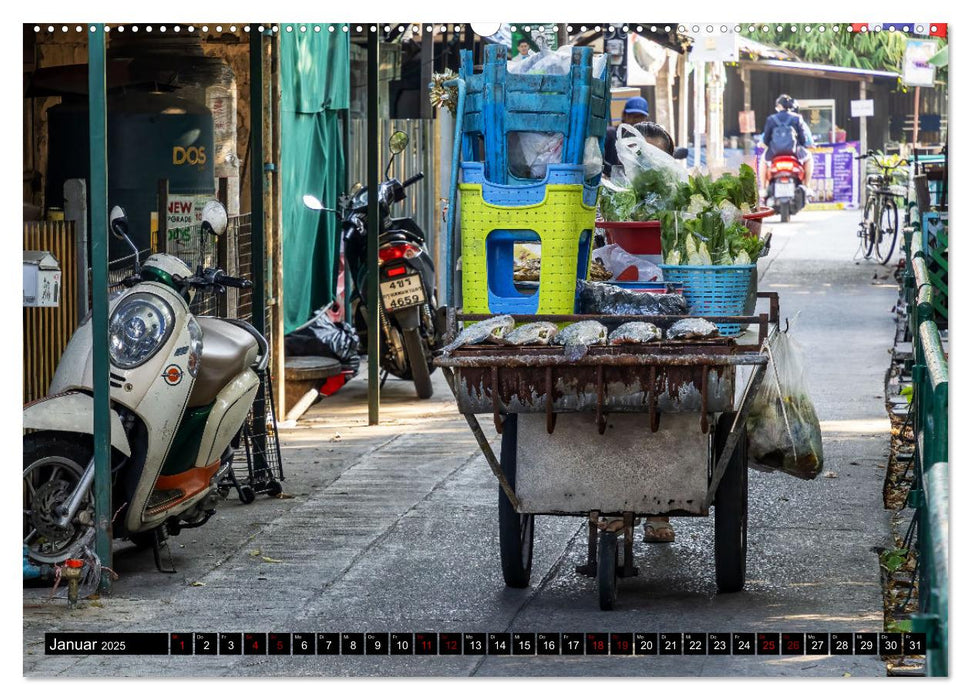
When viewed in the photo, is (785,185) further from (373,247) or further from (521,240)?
(521,240)

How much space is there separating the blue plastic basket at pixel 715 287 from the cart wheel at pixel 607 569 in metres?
0.97

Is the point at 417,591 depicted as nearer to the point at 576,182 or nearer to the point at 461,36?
the point at 576,182

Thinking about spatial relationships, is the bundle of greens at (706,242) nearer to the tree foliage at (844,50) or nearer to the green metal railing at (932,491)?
the green metal railing at (932,491)

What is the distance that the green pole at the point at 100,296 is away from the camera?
5.39 metres

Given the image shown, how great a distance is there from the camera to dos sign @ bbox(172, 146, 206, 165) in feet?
26.7

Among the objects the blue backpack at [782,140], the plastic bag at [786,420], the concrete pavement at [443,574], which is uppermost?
→ the blue backpack at [782,140]

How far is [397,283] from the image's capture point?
9.80 m

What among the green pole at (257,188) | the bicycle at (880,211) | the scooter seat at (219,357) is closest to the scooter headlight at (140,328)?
→ the scooter seat at (219,357)

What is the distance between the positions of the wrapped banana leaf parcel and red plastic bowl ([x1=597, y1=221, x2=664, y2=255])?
0.99 m

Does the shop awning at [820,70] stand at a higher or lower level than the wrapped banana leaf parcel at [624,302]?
higher

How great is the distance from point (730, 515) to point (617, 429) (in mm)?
611

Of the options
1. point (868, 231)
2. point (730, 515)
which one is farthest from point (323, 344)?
point (868, 231)

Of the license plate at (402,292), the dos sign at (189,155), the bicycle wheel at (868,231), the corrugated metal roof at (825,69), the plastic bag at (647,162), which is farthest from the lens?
the corrugated metal roof at (825,69)

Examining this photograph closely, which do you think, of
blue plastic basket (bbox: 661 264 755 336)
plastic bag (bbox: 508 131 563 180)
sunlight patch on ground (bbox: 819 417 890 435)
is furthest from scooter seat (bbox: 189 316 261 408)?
sunlight patch on ground (bbox: 819 417 890 435)
